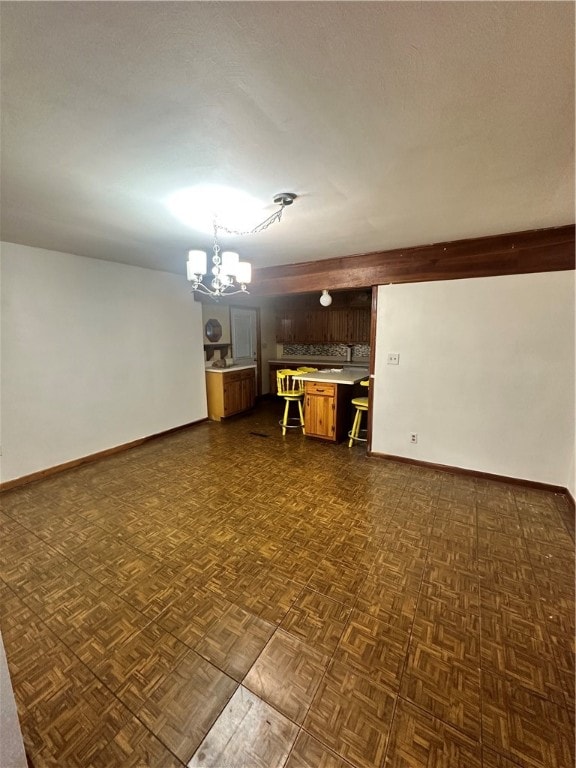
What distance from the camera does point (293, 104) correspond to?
1.12m

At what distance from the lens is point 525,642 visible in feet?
4.97

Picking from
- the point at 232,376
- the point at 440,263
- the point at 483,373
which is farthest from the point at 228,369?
the point at 483,373

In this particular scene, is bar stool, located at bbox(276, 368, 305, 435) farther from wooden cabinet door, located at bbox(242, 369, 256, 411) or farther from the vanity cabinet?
wooden cabinet door, located at bbox(242, 369, 256, 411)

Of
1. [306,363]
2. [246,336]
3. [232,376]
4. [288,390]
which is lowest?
[288,390]

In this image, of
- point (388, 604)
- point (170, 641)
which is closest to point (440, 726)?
point (388, 604)

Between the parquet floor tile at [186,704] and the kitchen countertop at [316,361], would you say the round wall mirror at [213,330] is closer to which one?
the kitchen countertop at [316,361]

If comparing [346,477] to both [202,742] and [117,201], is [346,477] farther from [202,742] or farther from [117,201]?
[117,201]

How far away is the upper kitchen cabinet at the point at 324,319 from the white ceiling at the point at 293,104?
4.05 m

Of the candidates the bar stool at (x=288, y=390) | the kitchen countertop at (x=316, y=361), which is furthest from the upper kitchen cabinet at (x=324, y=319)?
the bar stool at (x=288, y=390)

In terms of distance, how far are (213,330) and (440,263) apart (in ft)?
12.9

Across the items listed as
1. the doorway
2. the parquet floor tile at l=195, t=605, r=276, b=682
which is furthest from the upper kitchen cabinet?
the parquet floor tile at l=195, t=605, r=276, b=682

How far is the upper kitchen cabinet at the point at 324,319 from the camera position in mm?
6160

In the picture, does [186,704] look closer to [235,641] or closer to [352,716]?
[235,641]

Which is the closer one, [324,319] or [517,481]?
[517,481]
